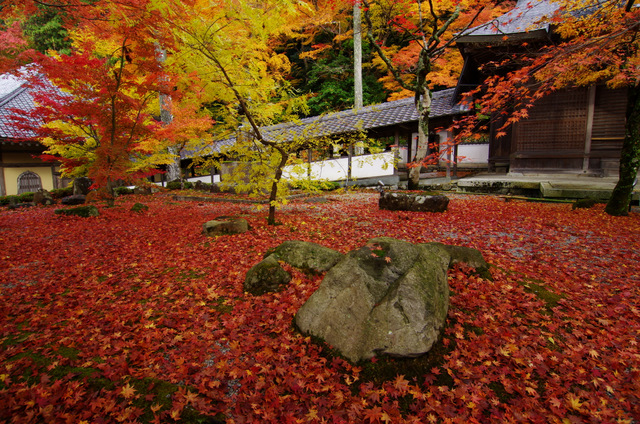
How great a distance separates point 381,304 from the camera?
3148 millimetres

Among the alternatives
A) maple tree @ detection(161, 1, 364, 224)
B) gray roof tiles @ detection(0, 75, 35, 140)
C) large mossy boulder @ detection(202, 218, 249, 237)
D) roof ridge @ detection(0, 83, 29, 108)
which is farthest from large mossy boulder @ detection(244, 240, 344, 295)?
roof ridge @ detection(0, 83, 29, 108)

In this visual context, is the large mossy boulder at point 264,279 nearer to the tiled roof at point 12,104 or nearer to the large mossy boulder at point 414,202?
the large mossy boulder at point 414,202

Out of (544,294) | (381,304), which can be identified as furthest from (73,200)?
(544,294)

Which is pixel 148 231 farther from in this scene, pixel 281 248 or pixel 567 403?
pixel 567 403

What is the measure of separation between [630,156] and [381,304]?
8.23 m

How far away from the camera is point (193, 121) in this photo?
517 inches

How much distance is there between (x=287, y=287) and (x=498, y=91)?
6.31m

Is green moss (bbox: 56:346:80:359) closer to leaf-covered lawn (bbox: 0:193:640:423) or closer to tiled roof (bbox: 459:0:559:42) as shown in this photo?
leaf-covered lawn (bbox: 0:193:640:423)

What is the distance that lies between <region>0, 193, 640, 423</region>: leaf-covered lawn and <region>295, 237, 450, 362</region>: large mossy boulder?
18 centimetres

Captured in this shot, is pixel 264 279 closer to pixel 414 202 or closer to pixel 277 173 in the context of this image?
pixel 277 173

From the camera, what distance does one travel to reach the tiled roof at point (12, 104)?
43.8ft

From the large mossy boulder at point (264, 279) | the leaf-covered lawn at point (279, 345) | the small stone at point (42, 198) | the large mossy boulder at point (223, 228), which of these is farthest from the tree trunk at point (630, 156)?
the small stone at point (42, 198)

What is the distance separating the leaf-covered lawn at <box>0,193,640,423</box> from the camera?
2510mm

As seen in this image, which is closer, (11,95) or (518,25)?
(518,25)
